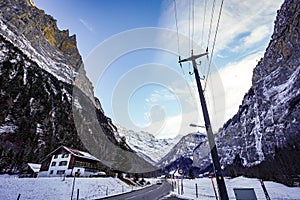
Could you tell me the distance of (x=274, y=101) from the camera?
78.9 m

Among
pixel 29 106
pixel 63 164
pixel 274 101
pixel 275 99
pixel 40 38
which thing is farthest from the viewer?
pixel 40 38

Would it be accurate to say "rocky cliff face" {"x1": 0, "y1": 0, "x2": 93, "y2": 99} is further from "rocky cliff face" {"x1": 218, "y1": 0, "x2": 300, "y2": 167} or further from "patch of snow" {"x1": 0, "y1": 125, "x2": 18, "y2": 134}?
"rocky cliff face" {"x1": 218, "y1": 0, "x2": 300, "y2": 167}

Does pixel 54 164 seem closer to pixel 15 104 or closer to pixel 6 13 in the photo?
pixel 15 104

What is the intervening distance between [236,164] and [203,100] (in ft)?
353

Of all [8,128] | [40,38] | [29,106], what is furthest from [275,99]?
[40,38]

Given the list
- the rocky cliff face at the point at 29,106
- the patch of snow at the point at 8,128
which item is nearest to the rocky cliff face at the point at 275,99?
the rocky cliff face at the point at 29,106

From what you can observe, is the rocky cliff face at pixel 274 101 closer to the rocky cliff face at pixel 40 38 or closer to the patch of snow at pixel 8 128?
the patch of snow at pixel 8 128

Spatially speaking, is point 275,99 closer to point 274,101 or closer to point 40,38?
point 274,101

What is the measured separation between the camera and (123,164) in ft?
172

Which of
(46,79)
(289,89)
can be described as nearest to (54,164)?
(46,79)

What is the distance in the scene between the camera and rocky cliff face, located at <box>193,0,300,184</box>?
64075mm

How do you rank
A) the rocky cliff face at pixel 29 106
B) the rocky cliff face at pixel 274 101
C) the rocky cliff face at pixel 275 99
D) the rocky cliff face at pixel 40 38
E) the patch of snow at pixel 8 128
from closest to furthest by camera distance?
the patch of snow at pixel 8 128 < the rocky cliff face at pixel 29 106 < the rocky cliff face at pixel 274 101 < the rocky cliff face at pixel 275 99 < the rocky cliff face at pixel 40 38

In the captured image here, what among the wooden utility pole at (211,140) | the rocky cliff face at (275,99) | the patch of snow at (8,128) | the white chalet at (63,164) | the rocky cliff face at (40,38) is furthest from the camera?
the rocky cliff face at (40,38)

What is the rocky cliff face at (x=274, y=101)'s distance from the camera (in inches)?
2523
